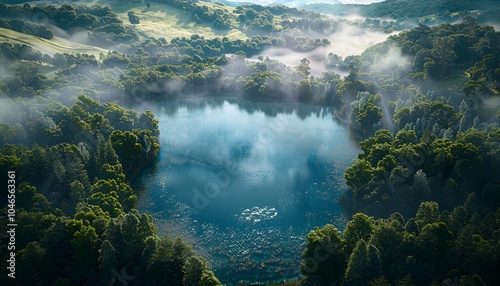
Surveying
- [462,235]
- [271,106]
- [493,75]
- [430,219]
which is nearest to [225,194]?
[430,219]

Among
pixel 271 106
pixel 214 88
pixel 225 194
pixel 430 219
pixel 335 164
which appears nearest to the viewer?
pixel 430 219

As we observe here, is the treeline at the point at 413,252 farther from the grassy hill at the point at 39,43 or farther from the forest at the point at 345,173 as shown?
the grassy hill at the point at 39,43

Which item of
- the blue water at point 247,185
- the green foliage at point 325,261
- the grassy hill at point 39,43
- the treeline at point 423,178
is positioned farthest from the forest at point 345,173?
the grassy hill at point 39,43

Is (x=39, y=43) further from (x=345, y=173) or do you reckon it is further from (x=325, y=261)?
(x=325, y=261)

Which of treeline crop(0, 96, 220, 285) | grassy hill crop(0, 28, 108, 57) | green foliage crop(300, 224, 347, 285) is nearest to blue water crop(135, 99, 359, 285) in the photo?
green foliage crop(300, 224, 347, 285)

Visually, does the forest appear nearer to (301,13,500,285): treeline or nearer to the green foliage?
the green foliage

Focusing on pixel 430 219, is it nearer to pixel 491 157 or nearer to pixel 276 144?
pixel 491 157

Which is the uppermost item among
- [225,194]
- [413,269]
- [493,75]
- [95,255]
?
[493,75]
